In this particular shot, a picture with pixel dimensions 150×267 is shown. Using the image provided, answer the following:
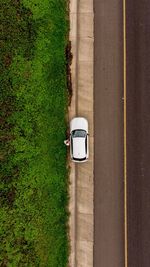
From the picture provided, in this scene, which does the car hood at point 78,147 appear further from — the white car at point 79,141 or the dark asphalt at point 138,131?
the dark asphalt at point 138,131

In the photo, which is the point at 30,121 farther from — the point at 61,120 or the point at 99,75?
the point at 99,75

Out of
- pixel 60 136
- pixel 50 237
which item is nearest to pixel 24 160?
pixel 60 136

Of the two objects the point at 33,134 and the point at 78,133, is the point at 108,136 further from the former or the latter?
the point at 33,134

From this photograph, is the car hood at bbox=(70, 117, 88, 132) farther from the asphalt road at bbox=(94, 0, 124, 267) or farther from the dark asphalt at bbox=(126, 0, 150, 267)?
the dark asphalt at bbox=(126, 0, 150, 267)

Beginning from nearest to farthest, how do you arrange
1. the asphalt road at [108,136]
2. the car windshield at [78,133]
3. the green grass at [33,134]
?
the green grass at [33,134]
the car windshield at [78,133]
the asphalt road at [108,136]

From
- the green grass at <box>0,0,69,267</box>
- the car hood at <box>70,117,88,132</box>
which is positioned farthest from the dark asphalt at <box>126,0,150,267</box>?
the green grass at <box>0,0,69,267</box>

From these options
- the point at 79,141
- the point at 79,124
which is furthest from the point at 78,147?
the point at 79,124

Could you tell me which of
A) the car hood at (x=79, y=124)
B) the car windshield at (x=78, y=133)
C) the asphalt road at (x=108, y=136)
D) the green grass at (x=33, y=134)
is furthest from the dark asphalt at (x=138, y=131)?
the green grass at (x=33, y=134)
